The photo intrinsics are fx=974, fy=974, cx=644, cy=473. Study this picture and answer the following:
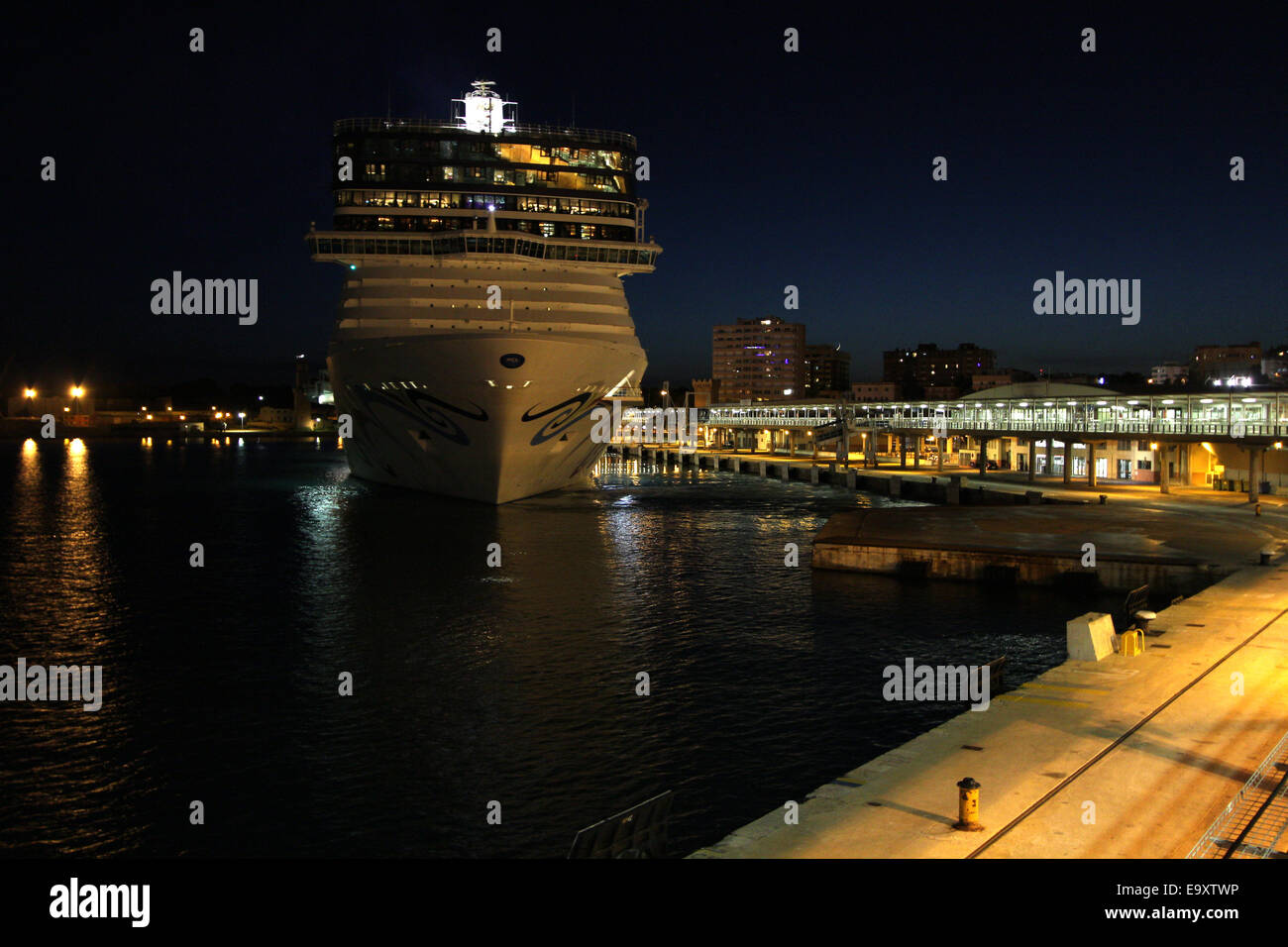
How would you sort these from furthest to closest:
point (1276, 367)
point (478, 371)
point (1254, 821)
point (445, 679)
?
point (1276, 367) → point (478, 371) → point (445, 679) → point (1254, 821)

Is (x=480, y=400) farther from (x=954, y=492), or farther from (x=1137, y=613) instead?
(x=954, y=492)

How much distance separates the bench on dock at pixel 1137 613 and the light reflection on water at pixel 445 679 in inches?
71.3

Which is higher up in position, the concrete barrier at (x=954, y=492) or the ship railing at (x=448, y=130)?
the ship railing at (x=448, y=130)

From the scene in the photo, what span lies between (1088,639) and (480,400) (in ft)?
86.8

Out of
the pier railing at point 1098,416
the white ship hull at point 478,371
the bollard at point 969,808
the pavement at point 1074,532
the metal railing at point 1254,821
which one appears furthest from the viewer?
the pier railing at point 1098,416

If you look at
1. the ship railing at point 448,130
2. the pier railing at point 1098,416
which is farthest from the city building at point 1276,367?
the ship railing at point 448,130

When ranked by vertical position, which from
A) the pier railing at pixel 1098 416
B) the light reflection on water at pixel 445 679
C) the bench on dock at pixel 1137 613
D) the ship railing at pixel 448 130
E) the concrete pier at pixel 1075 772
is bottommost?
the light reflection on water at pixel 445 679

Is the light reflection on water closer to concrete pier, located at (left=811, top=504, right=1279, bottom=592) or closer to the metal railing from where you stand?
concrete pier, located at (left=811, top=504, right=1279, bottom=592)

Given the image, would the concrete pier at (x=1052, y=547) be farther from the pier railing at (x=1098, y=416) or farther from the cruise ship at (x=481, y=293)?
the cruise ship at (x=481, y=293)

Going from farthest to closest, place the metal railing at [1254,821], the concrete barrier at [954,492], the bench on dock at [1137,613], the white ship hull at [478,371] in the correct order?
1. the concrete barrier at [954,492]
2. the white ship hull at [478,371]
3. the bench on dock at [1137,613]
4. the metal railing at [1254,821]

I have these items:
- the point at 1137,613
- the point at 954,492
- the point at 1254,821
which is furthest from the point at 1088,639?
the point at 954,492

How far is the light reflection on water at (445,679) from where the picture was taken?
13.5 metres

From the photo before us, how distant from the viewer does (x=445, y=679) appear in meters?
Result: 20.3
